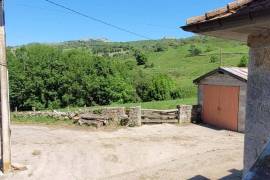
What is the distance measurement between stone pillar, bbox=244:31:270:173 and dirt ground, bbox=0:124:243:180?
125 inches

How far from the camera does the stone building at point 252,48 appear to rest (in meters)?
4.12

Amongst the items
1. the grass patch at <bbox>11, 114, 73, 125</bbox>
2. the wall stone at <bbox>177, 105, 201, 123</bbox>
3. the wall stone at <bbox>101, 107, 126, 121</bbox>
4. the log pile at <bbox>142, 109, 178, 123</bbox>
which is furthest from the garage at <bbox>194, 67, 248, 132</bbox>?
the grass patch at <bbox>11, 114, 73, 125</bbox>

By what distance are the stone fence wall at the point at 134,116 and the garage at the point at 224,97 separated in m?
0.86

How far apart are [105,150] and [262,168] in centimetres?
1119

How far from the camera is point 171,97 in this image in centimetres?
3127

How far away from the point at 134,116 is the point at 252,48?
41.5 feet

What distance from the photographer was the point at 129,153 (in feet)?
39.0

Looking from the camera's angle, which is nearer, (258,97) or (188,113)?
(258,97)

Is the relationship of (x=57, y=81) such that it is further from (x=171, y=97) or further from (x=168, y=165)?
(x=168, y=165)

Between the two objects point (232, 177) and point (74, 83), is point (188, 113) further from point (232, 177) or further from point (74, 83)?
point (74, 83)

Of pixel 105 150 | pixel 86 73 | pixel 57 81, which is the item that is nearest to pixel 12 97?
pixel 57 81

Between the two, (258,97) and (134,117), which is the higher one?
(258,97)

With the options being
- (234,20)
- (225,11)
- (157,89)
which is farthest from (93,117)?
(157,89)

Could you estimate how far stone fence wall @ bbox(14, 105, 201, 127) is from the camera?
56.1ft
